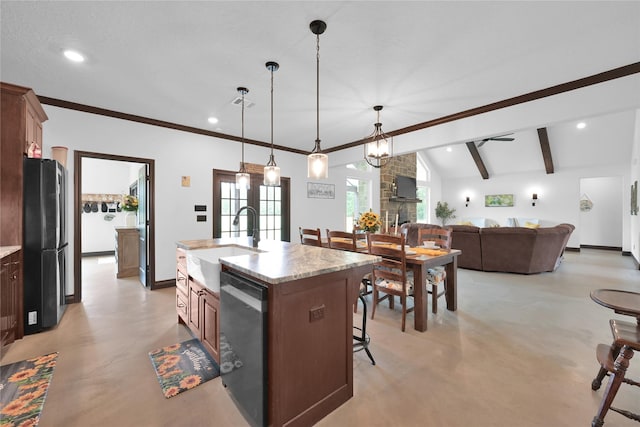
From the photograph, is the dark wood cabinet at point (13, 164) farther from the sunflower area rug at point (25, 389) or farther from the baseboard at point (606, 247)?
the baseboard at point (606, 247)

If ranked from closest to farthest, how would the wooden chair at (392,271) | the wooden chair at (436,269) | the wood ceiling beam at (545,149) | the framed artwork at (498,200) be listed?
the wooden chair at (392,271)
the wooden chair at (436,269)
the wood ceiling beam at (545,149)
the framed artwork at (498,200)

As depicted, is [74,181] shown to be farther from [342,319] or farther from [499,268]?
[499,268]

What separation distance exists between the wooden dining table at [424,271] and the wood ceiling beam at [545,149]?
22.0ft

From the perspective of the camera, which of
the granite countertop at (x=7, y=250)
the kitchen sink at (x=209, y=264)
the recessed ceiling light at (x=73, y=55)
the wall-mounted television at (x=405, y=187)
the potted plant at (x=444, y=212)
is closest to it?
the kitchen sink at (x=209, y=264)

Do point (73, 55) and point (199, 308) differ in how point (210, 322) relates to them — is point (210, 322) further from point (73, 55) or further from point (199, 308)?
point (73, 55)

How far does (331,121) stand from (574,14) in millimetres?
2883

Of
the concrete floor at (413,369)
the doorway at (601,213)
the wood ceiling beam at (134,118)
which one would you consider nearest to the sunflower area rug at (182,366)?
the concrete floor at (413,369)

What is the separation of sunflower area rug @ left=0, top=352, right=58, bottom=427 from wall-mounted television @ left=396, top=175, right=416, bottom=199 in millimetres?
7685

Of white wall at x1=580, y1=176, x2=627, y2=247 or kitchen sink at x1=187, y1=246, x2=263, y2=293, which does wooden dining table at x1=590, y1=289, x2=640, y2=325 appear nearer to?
kitchen sink at x1=187, y1=246, x2=263, y2=293

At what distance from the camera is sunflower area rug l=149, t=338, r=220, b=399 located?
6.18 feet

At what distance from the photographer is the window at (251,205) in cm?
489

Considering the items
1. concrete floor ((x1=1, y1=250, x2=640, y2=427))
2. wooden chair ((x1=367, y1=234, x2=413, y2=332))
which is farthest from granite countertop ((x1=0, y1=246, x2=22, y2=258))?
wooden chair ((x1=367, y1=234, x2=413, y2=332))

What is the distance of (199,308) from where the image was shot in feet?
7.20

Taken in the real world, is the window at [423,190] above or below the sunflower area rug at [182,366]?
above
